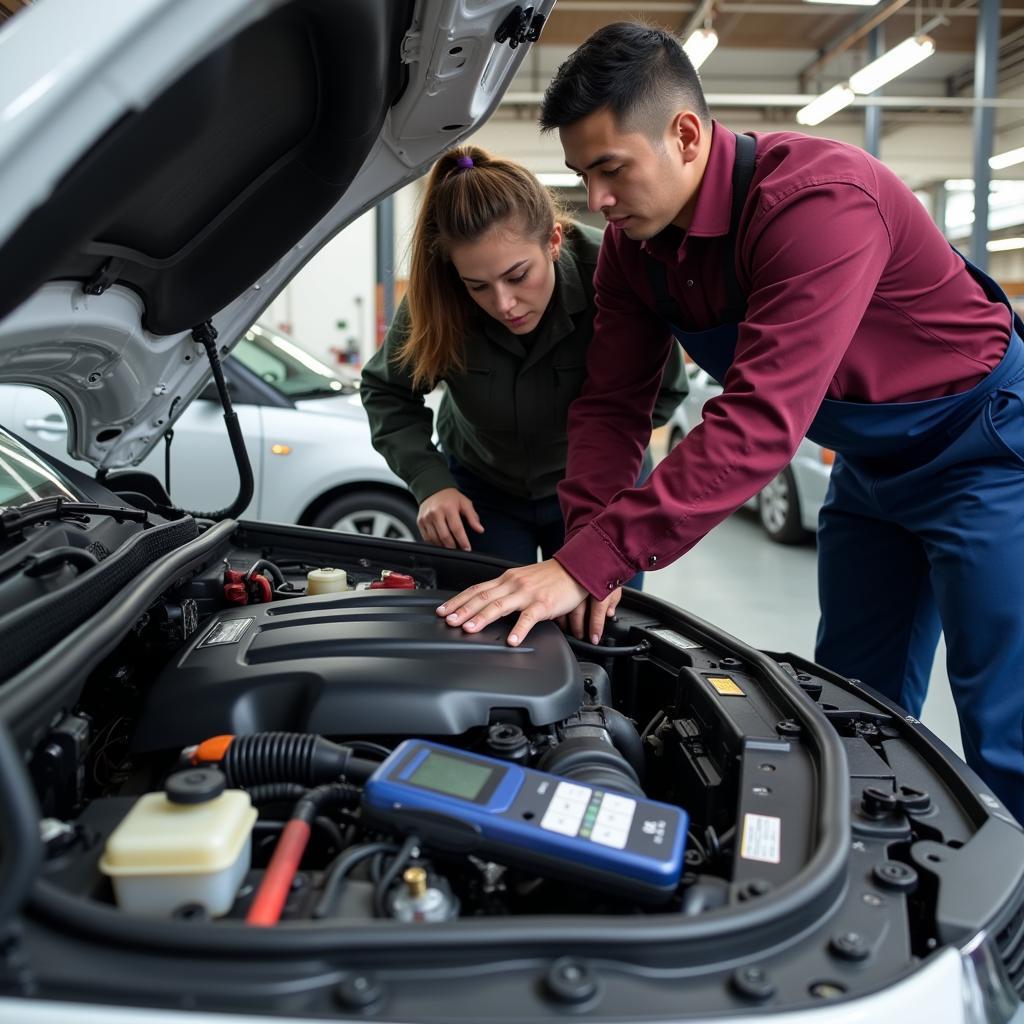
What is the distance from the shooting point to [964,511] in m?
1.49

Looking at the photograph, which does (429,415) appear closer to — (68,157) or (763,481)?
(763,481)

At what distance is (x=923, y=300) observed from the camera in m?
1.51

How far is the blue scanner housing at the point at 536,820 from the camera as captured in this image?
0.82 meters

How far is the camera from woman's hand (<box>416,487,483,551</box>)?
192 centimetres

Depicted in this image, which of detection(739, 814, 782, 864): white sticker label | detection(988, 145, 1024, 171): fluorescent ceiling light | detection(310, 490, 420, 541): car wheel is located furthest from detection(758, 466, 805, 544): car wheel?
detection(988, 145, 1024, 171): fluorescent ceiling light

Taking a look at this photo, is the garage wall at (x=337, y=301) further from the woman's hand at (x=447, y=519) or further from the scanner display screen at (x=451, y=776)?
the scanner display screen at (x=451, y=776)

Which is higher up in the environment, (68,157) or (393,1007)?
(68,157)

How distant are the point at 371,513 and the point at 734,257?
2.48m

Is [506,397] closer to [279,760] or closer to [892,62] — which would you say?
[279,760]

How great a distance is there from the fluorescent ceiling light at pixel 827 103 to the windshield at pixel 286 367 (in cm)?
689

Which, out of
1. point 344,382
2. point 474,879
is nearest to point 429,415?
point 474,879

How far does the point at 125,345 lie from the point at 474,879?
3.92 ft

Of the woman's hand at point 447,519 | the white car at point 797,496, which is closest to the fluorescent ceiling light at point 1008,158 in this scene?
the white car at point 797,496

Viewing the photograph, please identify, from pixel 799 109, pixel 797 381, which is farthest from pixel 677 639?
pixel 799 109
